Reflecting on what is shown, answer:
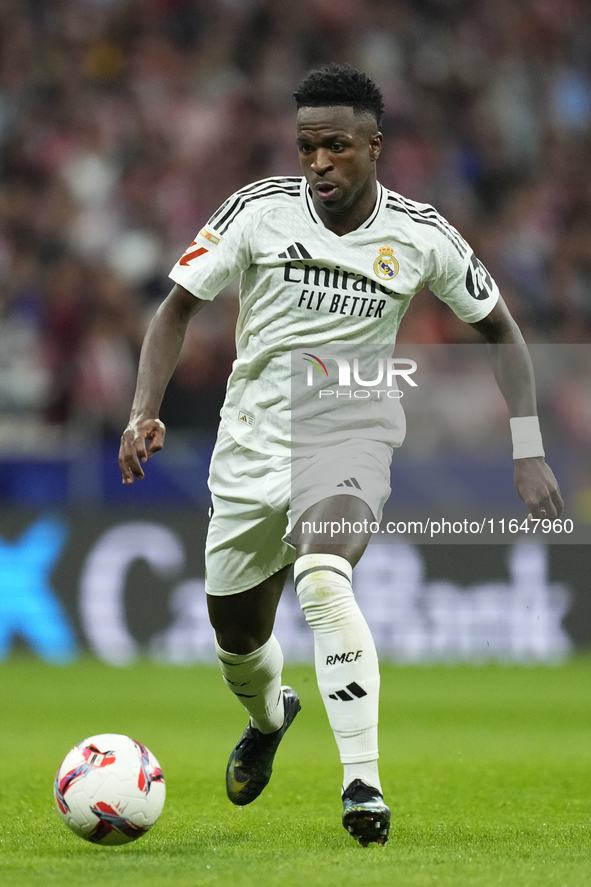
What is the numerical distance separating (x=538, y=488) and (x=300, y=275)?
3.62ft

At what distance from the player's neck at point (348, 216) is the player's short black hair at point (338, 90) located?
28cm

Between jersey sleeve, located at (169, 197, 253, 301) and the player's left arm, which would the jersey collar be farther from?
the player's left arm

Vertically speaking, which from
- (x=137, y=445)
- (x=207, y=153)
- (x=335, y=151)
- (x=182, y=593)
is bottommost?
(x=137, y=445)

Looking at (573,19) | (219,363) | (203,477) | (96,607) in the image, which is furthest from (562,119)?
(96,607)

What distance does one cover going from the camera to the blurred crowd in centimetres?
1223

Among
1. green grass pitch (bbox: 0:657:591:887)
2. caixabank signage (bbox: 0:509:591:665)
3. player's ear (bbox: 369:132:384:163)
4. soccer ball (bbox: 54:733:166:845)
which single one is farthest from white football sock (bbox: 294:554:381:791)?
caixabank signage (bbox: 0:509:591:665)

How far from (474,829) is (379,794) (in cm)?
75

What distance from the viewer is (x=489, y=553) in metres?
11.3

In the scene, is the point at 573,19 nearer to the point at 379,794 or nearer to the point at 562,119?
the point at 562,119

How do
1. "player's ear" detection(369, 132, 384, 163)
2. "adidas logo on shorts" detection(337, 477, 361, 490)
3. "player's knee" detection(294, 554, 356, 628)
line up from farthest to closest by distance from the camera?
"player's ear" detection(369, 132, 384, 163) < "adidas logo on shorts" detection(337, 477, 361, 490) < "player's knee" detection(294, 554, 356, 628)

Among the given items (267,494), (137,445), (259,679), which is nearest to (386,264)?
(267,494)

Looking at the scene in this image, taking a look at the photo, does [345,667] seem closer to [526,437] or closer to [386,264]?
[526,437]

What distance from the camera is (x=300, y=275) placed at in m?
4.88

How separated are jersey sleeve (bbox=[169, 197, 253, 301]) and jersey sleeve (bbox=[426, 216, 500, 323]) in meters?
0.66
